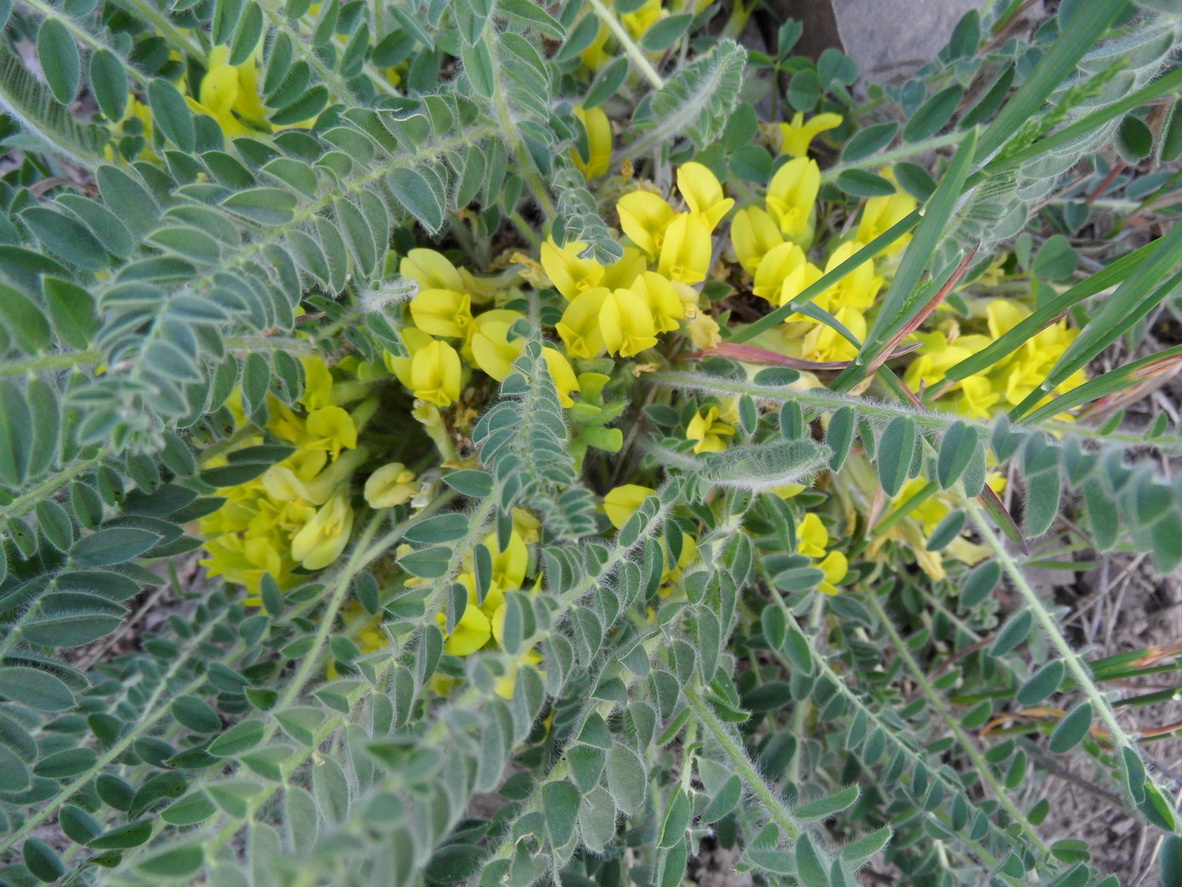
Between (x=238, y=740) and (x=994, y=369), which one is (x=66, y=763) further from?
(x=994, y=369)

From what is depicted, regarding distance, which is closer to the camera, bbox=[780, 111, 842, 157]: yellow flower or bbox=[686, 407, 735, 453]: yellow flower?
bbox=[686, 407, 735, 453]: yellow flower

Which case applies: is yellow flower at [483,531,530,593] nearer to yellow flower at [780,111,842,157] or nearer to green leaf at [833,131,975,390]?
green leaf at [833,131,975,390]

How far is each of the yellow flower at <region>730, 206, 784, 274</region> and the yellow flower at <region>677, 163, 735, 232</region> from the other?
0.26 feet

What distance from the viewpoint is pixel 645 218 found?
4.24ft

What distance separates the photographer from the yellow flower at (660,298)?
120 centimetres

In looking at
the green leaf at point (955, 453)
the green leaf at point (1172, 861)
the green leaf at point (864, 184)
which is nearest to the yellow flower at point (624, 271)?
the green leaf at point (864, 184)

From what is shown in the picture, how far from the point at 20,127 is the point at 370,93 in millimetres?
563

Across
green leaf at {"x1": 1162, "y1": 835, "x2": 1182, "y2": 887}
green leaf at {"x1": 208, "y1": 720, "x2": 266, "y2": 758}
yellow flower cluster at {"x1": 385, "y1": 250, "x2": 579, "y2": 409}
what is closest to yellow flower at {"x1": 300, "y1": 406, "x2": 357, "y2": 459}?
yellow flower cluster at {"x1": 385, "y1": 250, "x2": 579, "y2": 409}

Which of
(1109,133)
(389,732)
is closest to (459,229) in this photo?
(389,732)

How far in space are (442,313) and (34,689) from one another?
712 millimetres

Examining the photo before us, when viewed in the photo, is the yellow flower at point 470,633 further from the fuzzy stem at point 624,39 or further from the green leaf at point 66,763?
the fuzzy stem at point 624,39

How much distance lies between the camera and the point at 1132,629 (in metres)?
2.03

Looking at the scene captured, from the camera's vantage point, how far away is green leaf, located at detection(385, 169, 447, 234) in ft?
3.19

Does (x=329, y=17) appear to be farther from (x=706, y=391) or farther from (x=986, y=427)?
(x=986, y=427)
